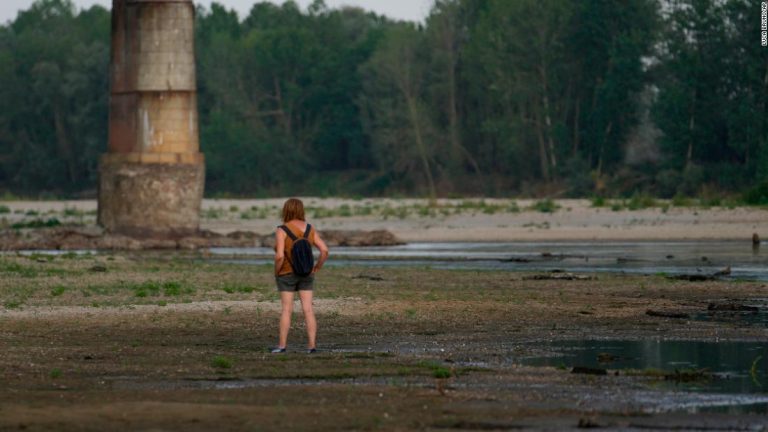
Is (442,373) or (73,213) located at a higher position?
(442,373)

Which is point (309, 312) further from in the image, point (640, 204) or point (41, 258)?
point (640, 204)

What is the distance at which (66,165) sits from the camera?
361 ft

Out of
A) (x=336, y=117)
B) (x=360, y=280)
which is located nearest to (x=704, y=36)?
(x=336, y=117)

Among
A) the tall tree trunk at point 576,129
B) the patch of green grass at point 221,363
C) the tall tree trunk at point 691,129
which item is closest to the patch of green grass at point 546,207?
the tall tree trunk at point 691,129

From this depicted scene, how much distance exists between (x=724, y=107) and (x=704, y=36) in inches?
140

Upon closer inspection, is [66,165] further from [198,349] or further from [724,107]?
[198,349]

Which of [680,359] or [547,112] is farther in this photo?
[547,112]

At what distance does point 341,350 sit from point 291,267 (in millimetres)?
1047

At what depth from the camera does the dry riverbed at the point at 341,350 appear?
12023mm

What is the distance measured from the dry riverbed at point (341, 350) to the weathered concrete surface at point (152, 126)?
13415 millimetres

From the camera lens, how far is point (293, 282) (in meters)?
16.8
